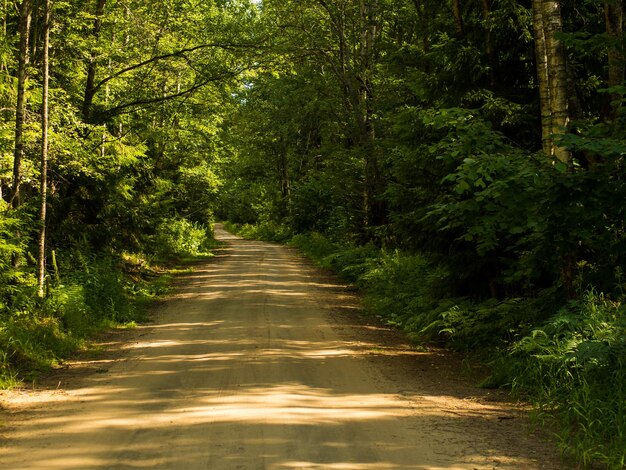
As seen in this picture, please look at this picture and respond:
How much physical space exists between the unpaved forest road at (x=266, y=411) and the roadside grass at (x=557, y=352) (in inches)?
16.8

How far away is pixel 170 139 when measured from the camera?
952 inches

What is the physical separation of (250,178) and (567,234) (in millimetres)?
46094

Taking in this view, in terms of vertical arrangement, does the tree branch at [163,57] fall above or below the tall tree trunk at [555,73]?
above

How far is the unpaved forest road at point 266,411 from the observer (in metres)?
5.16

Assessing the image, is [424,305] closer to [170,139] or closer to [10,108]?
[10,108]

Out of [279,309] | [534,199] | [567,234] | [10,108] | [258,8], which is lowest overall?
[279,309]

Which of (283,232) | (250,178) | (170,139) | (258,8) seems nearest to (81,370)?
(170,139)

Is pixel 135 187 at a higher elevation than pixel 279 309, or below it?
higher

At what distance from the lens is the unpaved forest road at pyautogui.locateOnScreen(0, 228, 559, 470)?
5.16 m

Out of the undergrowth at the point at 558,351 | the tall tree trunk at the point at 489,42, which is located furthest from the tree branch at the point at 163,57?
the undergrowth at the point at 558,351

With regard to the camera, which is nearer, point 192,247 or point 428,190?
point 428,190

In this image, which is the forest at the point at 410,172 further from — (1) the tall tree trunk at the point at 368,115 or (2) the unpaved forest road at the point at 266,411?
(2) the unpaved forest road at the point at 266,411

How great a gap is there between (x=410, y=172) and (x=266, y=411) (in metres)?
5.88

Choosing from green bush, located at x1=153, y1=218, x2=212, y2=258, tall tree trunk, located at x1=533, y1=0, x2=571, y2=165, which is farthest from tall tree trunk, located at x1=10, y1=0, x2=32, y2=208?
green bush, located at x1=153, y1=218, x2=212, y2=258
